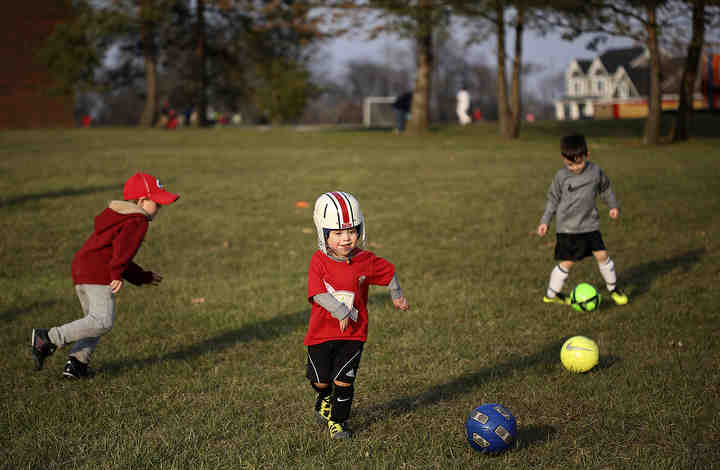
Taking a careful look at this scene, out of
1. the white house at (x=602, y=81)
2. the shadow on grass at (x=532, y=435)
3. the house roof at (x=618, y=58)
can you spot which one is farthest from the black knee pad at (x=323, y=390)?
the house roof at (x=618, y=58)

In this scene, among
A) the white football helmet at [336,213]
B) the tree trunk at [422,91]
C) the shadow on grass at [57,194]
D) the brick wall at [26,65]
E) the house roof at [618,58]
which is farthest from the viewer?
the house roof at [618,58]

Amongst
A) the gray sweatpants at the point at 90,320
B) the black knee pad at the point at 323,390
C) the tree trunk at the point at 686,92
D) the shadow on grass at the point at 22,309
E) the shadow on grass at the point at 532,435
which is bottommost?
the shadow on grass at the point at 532,435

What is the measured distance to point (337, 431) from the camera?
437cm

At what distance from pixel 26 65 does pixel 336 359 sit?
54714mm

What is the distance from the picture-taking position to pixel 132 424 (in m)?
4.64

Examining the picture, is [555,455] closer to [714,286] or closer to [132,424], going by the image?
[132,424]

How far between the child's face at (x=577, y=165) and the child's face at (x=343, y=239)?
13.4 ft

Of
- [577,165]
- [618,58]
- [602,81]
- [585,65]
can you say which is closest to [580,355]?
[577,165]

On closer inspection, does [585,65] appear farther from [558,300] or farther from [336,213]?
[336,213]

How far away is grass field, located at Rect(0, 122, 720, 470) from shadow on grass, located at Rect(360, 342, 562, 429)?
2 centimetres

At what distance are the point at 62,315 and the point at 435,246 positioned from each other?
552 cm

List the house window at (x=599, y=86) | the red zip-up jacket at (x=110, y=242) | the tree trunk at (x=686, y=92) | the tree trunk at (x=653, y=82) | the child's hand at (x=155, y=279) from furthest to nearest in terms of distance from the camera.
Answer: the house window at (x=599, y=86)
the tree trunk at (x=686, y=92)
the tree trunk at (x=653, y=82)
the child's hand at (x=155, y=279)
the red zip-up jacket at (x=110, y=242)

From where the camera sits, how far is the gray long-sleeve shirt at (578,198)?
7.55 metres

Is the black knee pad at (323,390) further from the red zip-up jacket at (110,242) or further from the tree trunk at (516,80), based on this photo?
the tree trunk at (516,80)
